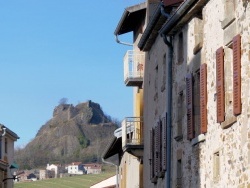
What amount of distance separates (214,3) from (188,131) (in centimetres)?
409

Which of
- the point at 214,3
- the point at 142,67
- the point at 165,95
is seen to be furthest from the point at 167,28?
the point at 142,67

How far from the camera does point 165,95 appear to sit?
2809cm

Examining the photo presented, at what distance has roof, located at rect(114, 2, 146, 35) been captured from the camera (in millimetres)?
36000

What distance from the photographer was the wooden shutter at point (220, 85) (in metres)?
19.8

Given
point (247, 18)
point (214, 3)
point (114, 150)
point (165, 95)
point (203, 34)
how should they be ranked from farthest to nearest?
point (114, 150) < point (165, 95) < point (203, 34) < point (214, 3) < point (247, 18)

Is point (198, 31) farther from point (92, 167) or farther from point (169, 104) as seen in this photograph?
point (92, 167)

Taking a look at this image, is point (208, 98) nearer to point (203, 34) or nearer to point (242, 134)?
point (203, 34)

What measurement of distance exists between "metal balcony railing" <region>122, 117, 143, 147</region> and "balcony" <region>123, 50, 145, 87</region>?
1567mm

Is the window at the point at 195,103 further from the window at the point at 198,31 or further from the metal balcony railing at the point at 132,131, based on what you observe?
the metal balcony railing at the point at 132,131

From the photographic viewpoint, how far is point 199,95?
2303 cm

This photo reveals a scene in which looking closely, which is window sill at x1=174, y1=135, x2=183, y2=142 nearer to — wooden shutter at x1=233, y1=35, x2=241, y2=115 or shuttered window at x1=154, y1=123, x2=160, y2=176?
shuttered window at x1=154, y1=123, x2=160, y2=176

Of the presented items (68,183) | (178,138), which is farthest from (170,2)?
(68,183)

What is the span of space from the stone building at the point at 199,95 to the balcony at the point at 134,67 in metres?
2.82

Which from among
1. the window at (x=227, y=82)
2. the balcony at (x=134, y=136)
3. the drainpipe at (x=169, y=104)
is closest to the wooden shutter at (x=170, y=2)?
the drainpipe at (x=169, y=104)
